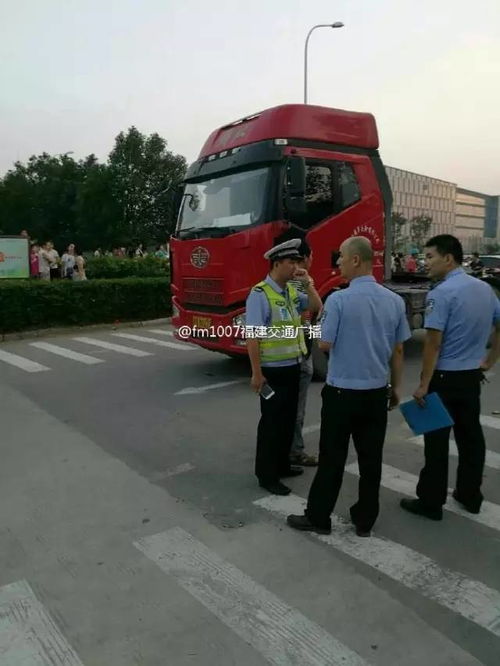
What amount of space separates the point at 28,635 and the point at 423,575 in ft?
6.51

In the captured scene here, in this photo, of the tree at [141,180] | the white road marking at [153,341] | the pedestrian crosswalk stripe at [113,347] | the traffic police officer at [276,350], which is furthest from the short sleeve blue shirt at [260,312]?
the tree at [141,180]

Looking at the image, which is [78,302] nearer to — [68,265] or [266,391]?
[68,265]

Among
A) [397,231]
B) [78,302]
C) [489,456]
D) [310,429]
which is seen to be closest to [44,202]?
[78,302]

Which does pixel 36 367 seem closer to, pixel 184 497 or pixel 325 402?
pixel 184 497

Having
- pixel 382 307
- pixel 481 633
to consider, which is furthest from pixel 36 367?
pixel 481 633

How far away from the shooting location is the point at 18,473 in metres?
4.49

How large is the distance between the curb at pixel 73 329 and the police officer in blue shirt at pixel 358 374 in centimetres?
990

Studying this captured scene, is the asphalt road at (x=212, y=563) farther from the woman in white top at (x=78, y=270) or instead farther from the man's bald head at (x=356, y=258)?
the woman in white top at (x=78, y=270)

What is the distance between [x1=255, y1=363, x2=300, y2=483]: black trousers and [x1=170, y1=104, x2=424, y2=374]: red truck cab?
2.83 metres

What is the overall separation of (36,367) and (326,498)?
6602 mm

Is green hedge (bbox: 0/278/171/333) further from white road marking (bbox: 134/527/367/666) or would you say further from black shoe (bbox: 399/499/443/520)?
black shoe (bbox: 399/499/443/520)

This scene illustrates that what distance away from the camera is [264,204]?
265 inches

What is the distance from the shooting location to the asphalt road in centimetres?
248

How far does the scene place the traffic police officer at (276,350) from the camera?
3.86m
